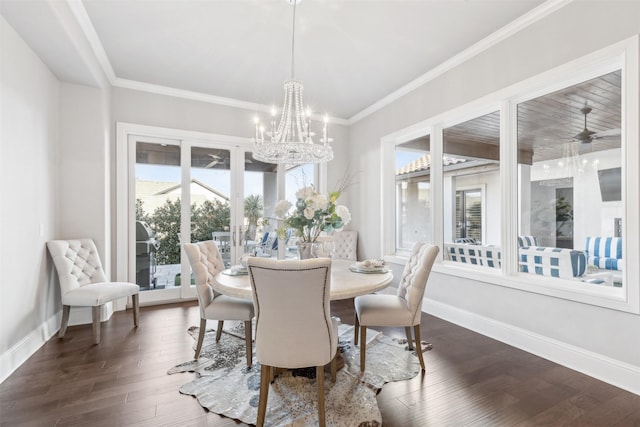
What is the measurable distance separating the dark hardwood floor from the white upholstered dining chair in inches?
19.3

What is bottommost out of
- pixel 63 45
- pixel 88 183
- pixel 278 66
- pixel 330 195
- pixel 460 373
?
pixel 460 373

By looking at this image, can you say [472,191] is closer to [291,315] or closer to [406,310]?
[406,310]

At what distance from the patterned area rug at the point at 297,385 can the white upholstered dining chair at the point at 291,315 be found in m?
0.22

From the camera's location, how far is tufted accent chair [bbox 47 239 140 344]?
2949mm

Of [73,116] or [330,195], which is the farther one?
[73,116]

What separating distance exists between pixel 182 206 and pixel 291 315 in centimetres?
333

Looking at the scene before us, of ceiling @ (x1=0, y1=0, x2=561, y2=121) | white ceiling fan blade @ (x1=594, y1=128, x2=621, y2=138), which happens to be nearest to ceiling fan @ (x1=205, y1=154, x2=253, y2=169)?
ceiling @ (x1=0, y1=0, x2=561, y2=121)

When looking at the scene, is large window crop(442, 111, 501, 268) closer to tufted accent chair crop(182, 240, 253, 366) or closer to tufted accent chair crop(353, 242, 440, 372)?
tufted accent chair crop(353, 242, 440, 372)

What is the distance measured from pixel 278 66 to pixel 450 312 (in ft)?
11.5

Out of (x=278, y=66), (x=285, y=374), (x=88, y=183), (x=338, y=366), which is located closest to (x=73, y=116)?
(x=88, y=183)

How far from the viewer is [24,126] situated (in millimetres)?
2695

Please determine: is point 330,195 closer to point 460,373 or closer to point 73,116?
point 460,373

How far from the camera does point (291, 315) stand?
5.56ft

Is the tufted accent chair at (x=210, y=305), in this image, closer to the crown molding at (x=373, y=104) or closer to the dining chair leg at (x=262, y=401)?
the dining chair leg at (x=262, y=401)
